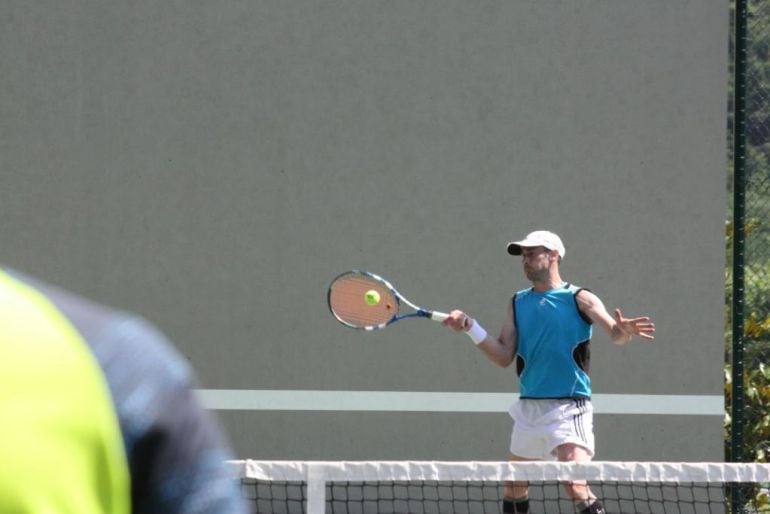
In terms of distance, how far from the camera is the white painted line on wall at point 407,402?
6500 mm

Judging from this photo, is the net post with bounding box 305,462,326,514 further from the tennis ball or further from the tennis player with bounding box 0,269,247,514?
the tennis player with bounding box 0,269,247,514

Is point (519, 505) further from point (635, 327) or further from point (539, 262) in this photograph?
point (539, 262)

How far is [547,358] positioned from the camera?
532 cm

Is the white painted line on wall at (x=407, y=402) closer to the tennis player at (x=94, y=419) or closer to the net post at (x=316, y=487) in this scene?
the net post at (x=316, y=487)

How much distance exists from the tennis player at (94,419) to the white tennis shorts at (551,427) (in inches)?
177

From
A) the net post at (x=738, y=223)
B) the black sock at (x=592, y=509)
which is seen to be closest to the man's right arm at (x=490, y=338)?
the black sock at (x=592, y=509)

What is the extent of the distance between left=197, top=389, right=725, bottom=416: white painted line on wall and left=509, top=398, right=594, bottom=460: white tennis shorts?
46.0 inches

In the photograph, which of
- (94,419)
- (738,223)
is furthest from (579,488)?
→ (94,419)

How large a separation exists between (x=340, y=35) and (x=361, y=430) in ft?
6.70

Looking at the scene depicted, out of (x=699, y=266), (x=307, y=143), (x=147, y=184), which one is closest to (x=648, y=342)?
(x=699, y=266)

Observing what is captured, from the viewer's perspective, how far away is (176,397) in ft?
2.68

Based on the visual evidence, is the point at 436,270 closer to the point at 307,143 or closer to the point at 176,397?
the point at 307,143

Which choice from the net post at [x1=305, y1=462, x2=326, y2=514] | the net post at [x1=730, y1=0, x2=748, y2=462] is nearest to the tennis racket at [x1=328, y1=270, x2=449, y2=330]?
the net post at [x1=305, y1=462, x2=326, y2=514]

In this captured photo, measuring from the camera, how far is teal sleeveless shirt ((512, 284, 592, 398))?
530cm
